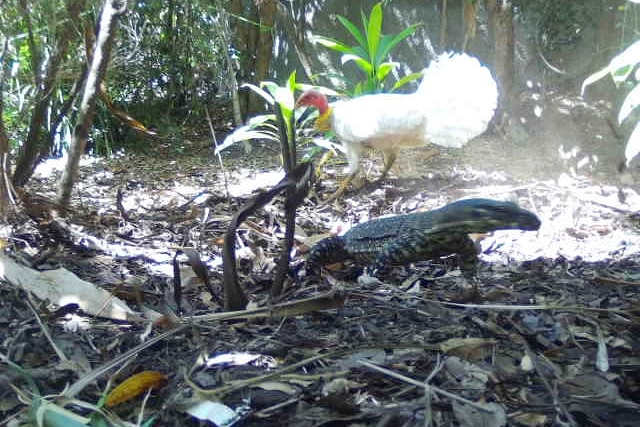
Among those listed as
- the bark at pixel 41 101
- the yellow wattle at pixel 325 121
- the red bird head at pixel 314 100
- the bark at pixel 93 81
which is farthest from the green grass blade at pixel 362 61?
the bark at pixel 93 81

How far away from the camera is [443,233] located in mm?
2953

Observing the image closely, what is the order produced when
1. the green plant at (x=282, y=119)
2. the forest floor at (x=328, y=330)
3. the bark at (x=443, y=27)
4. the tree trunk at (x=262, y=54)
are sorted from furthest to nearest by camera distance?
the tree trunk at (x=262, y=54) → the bark at (x=443, y=27) → the green plant at (x=282, y=119) → the forest floor at (x=328, y=330)

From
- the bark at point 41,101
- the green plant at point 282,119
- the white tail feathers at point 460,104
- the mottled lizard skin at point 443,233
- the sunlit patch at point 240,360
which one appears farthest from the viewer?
the white tail feathers at point 460,104

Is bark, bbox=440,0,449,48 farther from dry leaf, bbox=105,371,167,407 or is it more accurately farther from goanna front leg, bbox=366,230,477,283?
dry leaf, bbox=105,371,167,407

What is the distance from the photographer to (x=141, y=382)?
1602 mm

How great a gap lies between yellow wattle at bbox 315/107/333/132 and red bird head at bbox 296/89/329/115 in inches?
2.6

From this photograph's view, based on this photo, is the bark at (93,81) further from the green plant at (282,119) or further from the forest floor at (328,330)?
the green plant at (282,119)

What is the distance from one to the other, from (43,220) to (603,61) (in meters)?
5.35

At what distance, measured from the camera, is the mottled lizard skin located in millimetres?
2871

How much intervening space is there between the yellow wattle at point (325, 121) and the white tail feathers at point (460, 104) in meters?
0.78

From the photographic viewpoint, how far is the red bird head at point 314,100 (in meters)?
5.03

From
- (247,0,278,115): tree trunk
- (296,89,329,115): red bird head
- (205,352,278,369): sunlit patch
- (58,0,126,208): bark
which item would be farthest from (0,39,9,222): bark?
(247,0,278,115): tree trunk

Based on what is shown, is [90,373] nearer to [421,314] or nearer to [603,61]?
Result: [421,314]

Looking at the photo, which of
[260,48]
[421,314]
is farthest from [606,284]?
[260,48]
